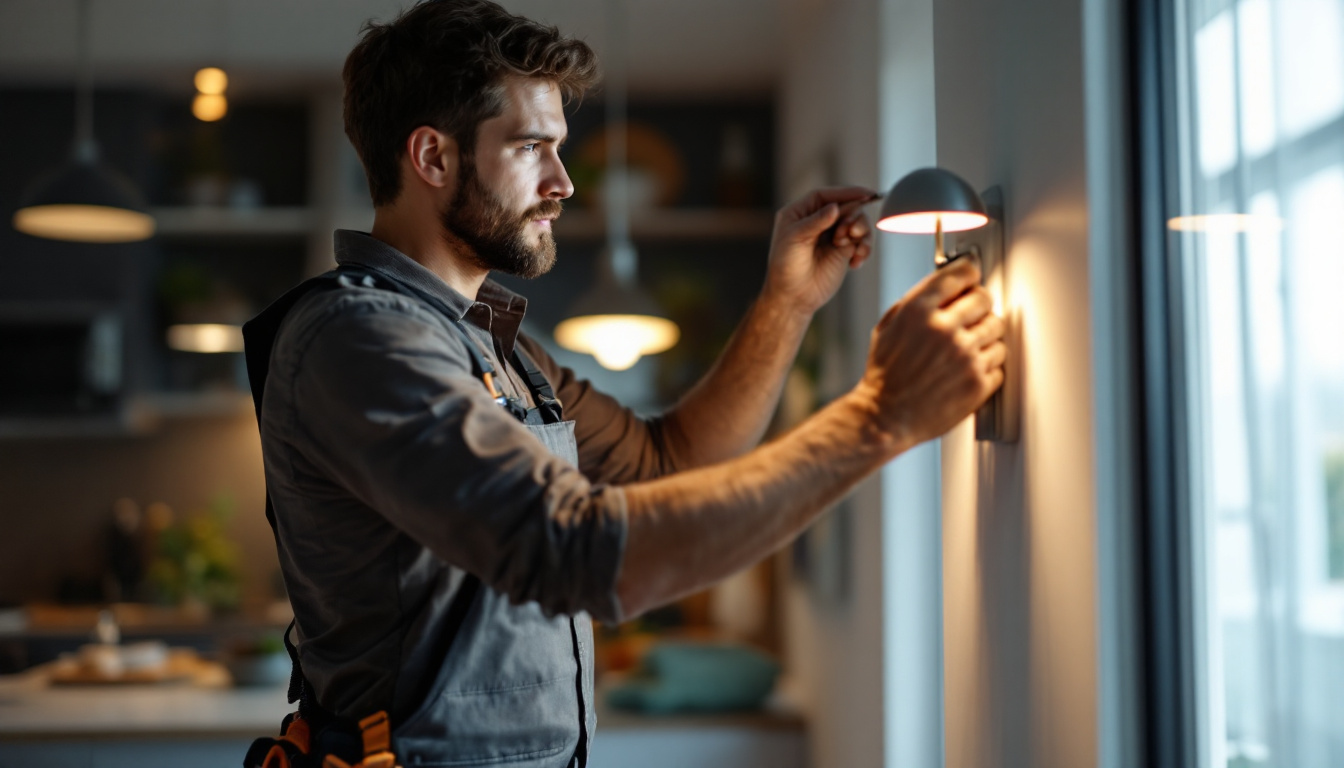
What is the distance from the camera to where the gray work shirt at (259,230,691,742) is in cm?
104

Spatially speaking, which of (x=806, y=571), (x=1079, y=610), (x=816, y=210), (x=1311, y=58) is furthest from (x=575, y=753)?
(x=806, y=571)

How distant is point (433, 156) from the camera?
4.57 feet

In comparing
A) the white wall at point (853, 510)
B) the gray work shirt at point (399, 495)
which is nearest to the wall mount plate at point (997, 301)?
the gray work shirt at point (399, 495)

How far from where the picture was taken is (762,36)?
13.3 ft

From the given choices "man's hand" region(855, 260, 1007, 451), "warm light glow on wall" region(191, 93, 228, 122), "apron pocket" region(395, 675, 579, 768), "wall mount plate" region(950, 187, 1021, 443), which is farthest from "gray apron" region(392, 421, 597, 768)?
"warm light glow on wall" region(191, 93, 228, 122)

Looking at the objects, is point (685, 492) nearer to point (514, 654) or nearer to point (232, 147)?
point (514, 654)

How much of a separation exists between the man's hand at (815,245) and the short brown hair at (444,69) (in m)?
0.33

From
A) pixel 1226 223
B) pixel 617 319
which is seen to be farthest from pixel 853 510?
pixel 1226 223

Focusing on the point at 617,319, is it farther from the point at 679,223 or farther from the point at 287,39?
the point at 287,39

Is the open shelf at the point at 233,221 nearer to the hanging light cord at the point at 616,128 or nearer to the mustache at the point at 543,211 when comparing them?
the hanging light cord at the point at 616,128

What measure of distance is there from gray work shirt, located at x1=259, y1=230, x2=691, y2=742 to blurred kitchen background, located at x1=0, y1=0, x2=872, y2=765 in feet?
8.22

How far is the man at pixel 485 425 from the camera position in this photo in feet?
3.44

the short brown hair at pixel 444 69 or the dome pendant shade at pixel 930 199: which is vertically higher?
the short brown hair at pixel 444 69

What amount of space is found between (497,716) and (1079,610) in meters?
0.60
